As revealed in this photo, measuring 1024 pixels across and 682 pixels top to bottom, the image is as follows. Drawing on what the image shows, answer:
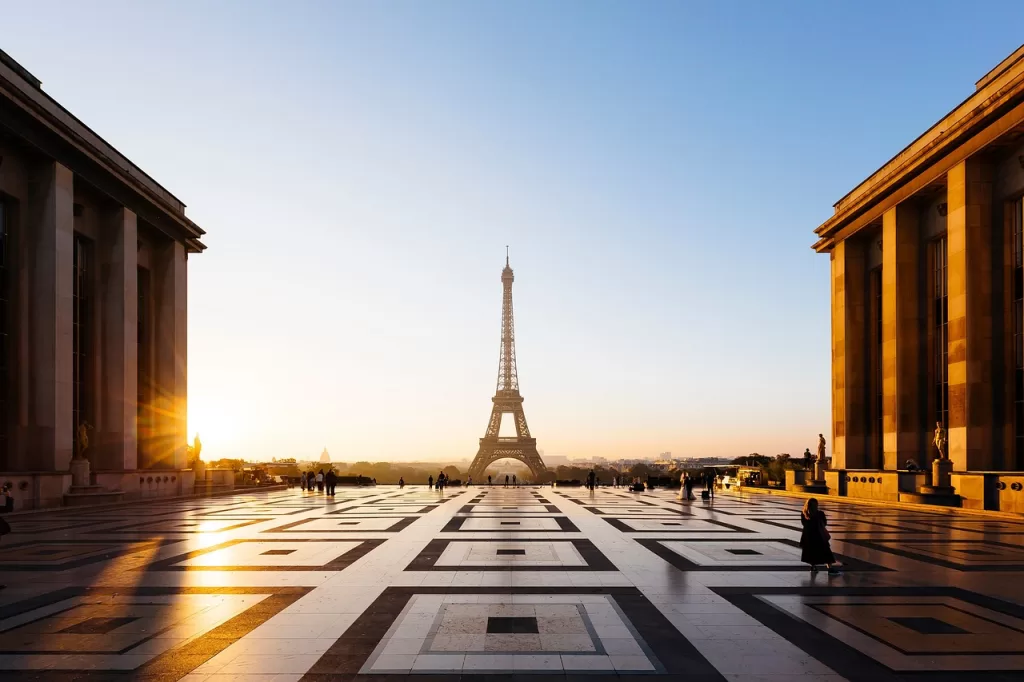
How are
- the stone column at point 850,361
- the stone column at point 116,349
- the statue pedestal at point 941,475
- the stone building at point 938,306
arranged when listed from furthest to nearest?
1. the stone column at point 850,361
2. the stone column at point 116,349
3. the stone building at point 938,306
4. the statue pedestal at point 941,475

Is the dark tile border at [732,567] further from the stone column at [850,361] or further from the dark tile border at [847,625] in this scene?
the stone column at [850,361]

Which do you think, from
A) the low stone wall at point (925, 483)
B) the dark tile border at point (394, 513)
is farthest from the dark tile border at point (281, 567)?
the low stone wall at point (925, 483)

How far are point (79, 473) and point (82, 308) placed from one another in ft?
46.2

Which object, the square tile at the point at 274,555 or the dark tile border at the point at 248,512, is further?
the dark tile border at the point at 248,512

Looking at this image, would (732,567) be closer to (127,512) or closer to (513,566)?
(513,566)

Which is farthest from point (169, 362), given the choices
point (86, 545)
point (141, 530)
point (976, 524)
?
point (976, 524)

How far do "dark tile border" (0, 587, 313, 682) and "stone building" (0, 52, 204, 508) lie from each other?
21836 mm

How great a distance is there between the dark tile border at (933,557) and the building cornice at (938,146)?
23.5 metres

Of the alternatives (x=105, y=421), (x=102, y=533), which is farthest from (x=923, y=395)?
(x=105, y=421)

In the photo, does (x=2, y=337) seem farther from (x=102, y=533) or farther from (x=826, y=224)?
(x=826, y=224)

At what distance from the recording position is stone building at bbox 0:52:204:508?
35.8 m

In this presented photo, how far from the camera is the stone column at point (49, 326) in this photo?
36125 millimetres

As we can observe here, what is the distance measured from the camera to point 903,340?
1730 inches

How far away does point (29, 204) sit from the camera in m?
37.1
